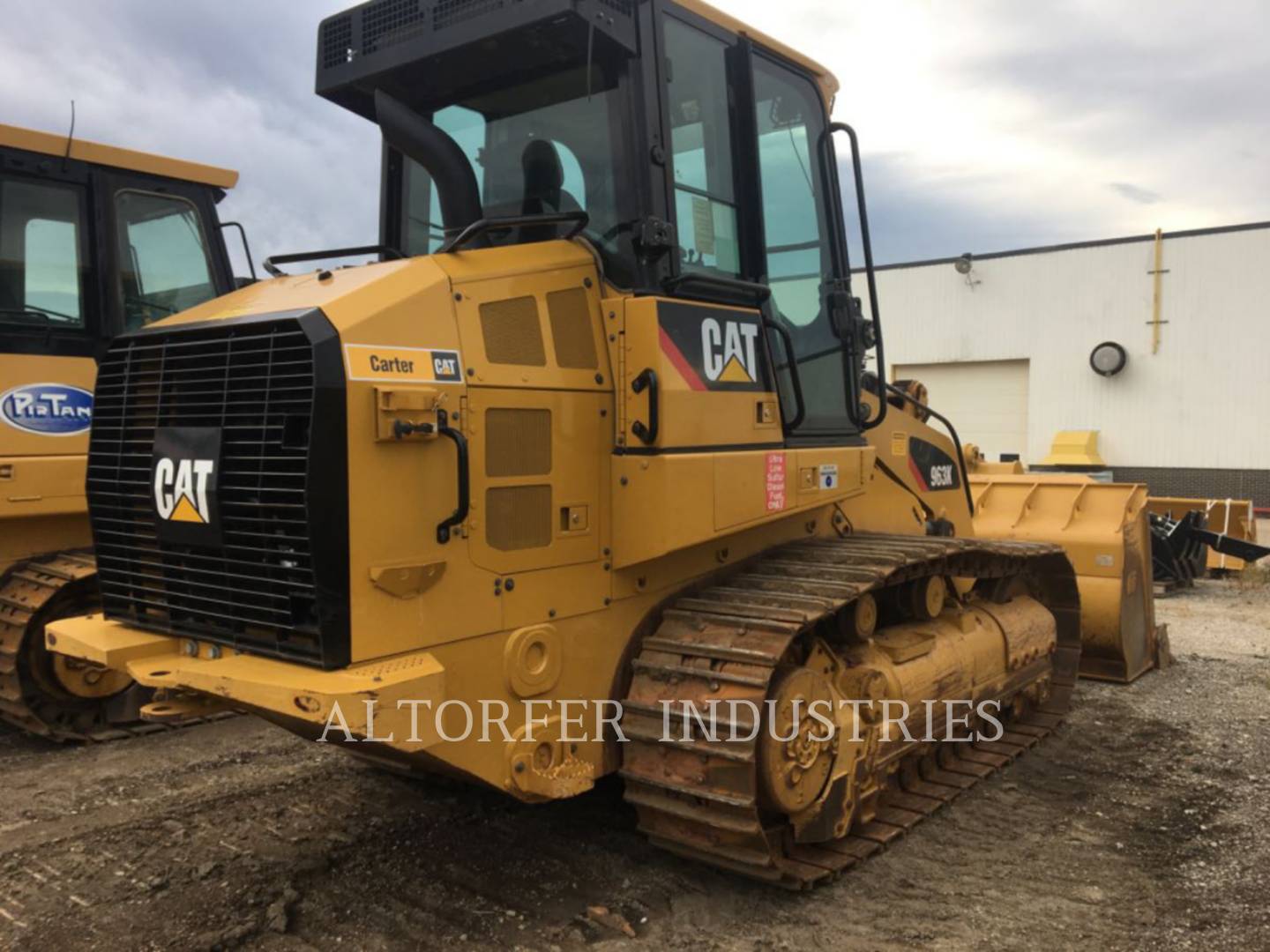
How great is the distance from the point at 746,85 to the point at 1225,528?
403 inches

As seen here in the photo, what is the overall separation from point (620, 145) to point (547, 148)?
1.22ft

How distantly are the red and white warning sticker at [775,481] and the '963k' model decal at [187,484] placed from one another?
6.61ft

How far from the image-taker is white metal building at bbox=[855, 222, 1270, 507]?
1925 centimetres

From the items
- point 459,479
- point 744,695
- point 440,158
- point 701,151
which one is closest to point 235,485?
point 459,479

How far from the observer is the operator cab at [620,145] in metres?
3.77

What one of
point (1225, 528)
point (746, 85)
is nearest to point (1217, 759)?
point (746, 85)

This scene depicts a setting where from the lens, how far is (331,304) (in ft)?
10.3

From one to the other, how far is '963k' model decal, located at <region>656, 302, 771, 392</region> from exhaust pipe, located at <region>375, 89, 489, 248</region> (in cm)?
84

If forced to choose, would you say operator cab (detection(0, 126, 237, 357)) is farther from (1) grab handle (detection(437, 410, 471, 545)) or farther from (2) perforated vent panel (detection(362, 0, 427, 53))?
(1) grab handle (detection(437, 410, 471, 545))

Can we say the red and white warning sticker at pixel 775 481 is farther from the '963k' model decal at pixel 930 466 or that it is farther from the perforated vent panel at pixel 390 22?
the perforated vent panel at pixel 390 22

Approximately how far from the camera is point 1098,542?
723 centimetres

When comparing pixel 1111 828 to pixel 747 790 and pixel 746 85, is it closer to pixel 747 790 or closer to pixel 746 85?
pixel 747 790

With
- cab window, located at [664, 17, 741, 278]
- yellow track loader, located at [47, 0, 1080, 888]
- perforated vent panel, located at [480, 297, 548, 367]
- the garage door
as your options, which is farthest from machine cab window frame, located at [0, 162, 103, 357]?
the garage door

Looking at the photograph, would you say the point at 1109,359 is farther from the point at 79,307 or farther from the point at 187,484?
the point at 187,484
